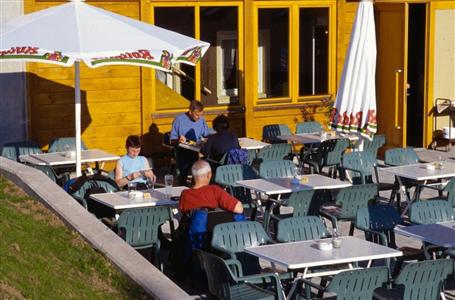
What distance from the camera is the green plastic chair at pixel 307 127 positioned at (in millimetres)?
17141

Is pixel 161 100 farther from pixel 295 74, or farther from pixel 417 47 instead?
pixel 417 47

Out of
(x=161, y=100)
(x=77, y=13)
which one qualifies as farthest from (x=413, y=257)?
(x=161, y=100)

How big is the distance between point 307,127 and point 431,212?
21.5 ft

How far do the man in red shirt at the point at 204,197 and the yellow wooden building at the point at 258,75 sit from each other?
643 centimetres

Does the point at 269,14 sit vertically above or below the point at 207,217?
above

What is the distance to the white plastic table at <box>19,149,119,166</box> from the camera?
14.1 meters

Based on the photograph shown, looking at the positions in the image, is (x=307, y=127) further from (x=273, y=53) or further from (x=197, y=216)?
(x=197, y=216)

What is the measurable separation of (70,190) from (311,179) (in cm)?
292

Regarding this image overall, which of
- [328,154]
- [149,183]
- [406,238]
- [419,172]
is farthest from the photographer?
[328,154]

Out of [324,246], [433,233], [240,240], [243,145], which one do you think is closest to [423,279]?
[324,246]

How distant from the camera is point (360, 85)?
15117 millimetres

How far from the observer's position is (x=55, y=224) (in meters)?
10.3

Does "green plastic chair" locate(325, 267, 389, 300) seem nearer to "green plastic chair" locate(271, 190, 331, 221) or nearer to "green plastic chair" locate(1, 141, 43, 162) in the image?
"green plastic chair" locate(271, 190, 331, 221)

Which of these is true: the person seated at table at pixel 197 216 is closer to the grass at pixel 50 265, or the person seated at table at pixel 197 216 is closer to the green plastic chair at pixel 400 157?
the grass at pixel 50 265
